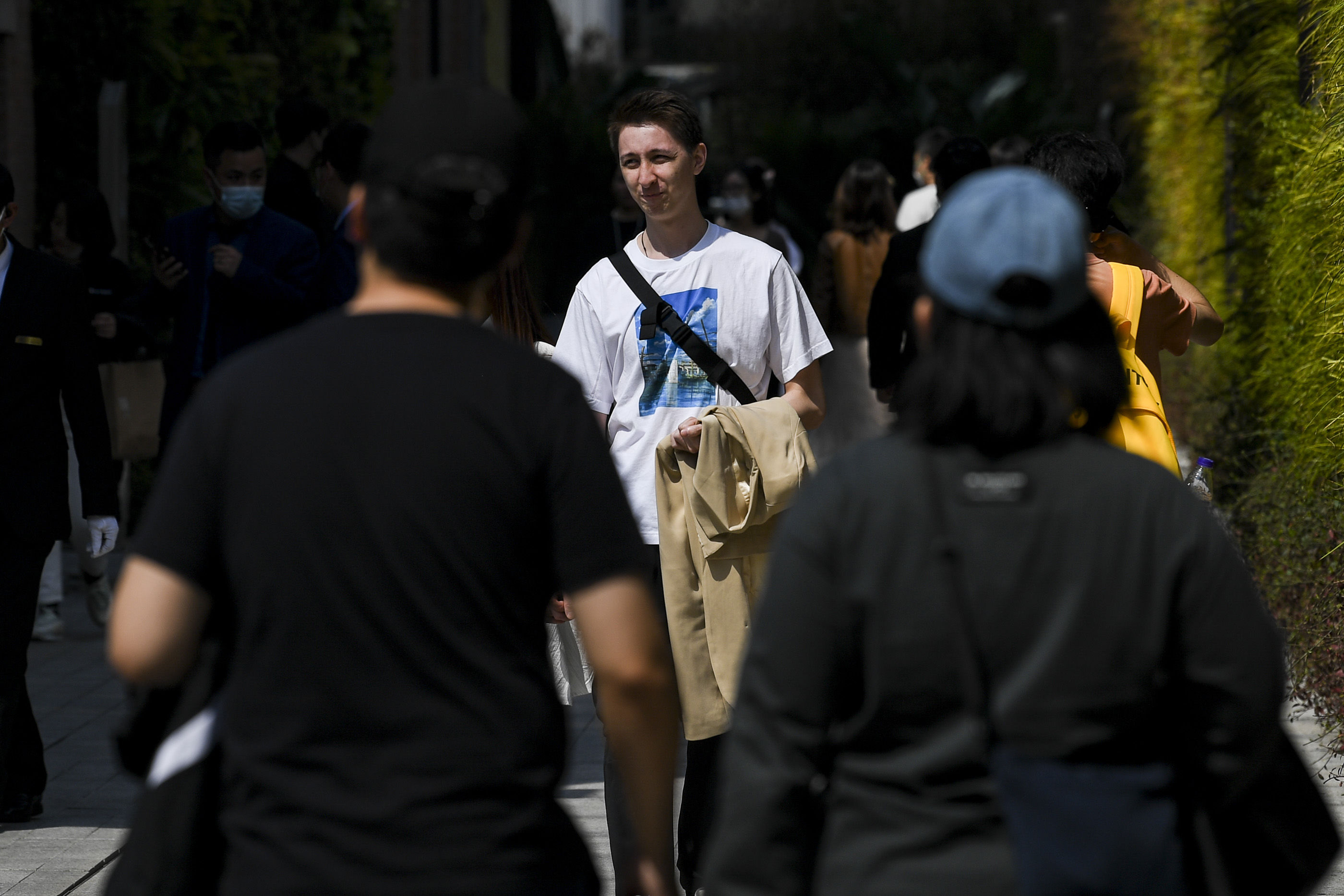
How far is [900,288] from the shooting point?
250 inches

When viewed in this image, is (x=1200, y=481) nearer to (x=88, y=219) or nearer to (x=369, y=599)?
(x=369, y=599)

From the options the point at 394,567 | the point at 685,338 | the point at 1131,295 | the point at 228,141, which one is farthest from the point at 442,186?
the point at 228,141

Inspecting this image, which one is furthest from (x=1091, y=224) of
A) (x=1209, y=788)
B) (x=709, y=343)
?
(x=1209, y=788)

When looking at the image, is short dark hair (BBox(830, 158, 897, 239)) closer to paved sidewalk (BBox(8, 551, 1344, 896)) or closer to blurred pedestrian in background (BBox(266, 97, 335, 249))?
blurred pedestrian in background (BBox(266, 97, 335, 249))

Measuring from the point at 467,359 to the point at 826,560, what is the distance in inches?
18.8

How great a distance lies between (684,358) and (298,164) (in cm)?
404

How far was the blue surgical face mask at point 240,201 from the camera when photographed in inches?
262

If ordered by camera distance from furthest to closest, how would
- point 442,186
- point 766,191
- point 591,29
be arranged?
point 591,29
point 766,191
point 442,186

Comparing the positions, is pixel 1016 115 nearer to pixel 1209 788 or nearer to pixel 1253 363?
pixel 1253 363

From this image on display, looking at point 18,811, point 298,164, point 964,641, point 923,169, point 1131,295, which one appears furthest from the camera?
point 923,169

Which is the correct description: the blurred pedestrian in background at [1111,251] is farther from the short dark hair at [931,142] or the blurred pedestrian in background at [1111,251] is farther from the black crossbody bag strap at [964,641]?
the short dark hair at [931,142]

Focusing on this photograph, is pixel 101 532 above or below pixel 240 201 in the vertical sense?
below

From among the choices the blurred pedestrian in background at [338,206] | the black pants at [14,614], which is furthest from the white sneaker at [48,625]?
the black pants at [14,614]

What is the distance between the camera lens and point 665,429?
13.7 ft
